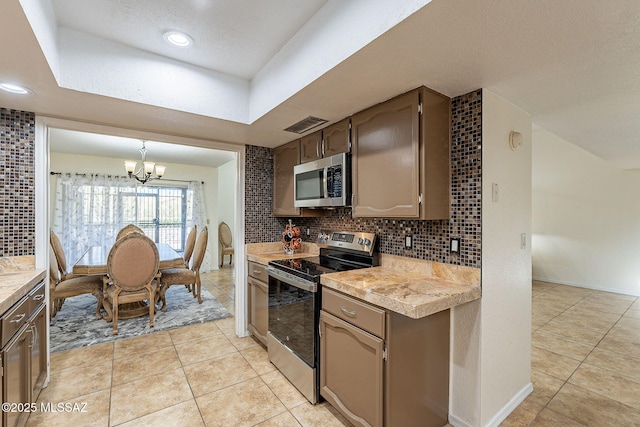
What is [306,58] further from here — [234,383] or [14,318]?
[234,383]

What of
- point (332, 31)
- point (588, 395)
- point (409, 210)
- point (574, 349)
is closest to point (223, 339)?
point (409, 210)

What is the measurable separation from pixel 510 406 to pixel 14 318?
2944mm

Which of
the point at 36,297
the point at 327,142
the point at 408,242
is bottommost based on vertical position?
the point at 36,297

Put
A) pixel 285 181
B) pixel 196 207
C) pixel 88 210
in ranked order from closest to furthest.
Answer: pixel 285 181
pixel 88 210
pixel 196 207

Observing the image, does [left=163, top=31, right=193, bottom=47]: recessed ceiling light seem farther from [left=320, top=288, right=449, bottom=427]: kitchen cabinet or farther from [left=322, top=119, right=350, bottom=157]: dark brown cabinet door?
[left=320, top=288, right=449, bottom=427]: kitchen cabinet

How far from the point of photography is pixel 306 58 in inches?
64.2

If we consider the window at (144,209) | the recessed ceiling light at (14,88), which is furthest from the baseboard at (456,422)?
the window at (144,209)

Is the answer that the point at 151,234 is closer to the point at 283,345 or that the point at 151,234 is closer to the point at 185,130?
the point at 185,130

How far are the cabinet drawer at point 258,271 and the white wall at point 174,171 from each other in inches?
146

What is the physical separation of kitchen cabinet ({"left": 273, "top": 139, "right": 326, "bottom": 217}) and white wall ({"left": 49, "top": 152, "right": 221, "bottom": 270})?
358cm

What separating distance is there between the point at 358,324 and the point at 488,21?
151 cm

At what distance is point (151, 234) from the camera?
5781 mm

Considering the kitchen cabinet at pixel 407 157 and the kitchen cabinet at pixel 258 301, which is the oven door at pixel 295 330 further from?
the kitchen cabinet at pixel 407 157

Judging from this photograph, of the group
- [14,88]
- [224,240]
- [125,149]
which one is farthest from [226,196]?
[14,88]
